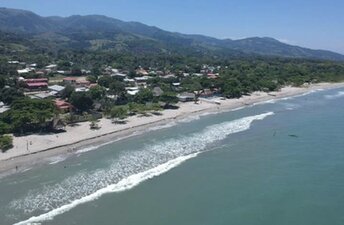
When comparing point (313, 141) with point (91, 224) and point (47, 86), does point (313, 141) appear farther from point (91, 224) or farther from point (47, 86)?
point (47, 86)

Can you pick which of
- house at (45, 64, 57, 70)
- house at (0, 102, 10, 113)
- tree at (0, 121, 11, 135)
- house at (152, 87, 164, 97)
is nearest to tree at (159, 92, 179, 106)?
house at (152, 87, 164, 97)

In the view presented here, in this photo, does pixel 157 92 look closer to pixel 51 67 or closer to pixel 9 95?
pixel 9 95

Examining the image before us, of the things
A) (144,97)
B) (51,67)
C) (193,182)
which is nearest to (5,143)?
(193,182)

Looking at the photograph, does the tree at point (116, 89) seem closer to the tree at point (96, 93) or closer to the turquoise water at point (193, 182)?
the tree at point (96, 93)

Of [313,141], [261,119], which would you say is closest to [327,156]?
[313,141]

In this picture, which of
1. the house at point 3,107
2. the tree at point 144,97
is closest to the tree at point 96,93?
the tree at point 144,97

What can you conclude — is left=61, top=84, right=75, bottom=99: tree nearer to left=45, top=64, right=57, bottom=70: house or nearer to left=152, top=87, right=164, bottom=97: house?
left=152, top=87, right=164, bottom=97: house
